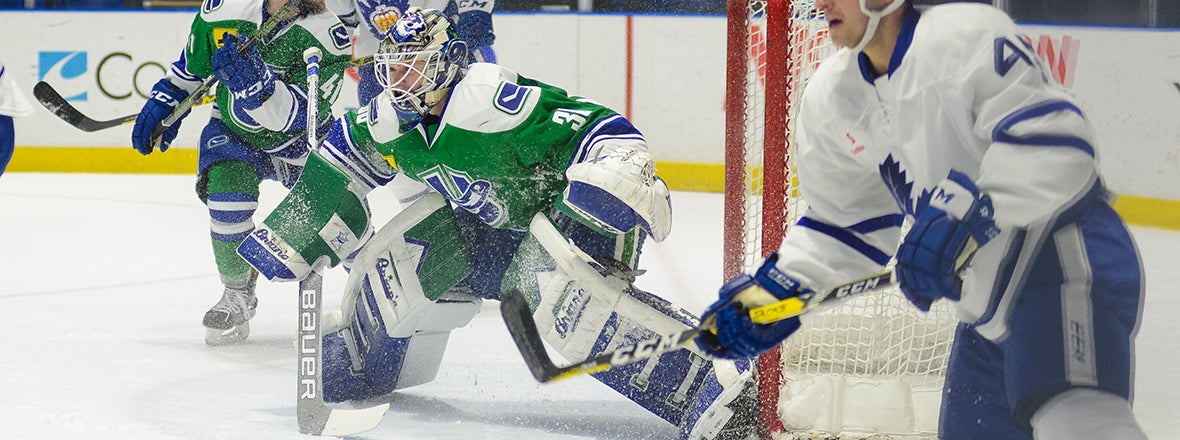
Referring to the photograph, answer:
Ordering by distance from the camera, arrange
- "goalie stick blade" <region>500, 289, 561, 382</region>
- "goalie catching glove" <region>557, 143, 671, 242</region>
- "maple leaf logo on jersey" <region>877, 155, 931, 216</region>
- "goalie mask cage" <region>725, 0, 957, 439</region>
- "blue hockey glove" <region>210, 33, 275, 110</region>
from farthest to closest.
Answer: "blue hockey glove" <region>210, 33, 275, 110</region>
"goalie mask cage" <region>725, 0, 957, 439</region>
"goalie catching glove" <region>557, 143, 671, 242</region>
"goalie stick blade" <region>500, 289, 561, 382</region>
"maple leaf logo on jersey" <region>877, 155, 931, 216</region>

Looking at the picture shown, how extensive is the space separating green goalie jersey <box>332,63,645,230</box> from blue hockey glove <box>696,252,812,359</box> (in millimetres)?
820

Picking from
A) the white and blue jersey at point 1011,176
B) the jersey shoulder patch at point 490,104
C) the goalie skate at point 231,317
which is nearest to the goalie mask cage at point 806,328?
the jersey shoulder patch at point 490,104

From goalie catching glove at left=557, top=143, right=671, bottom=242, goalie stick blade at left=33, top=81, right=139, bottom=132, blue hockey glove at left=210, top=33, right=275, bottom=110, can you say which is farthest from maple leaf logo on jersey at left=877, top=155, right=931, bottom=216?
goalie stick blade at left=33, top=81, right=139, bottom=132

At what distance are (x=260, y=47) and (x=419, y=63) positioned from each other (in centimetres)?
110

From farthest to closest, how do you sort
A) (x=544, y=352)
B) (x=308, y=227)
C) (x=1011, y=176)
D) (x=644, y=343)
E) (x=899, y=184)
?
(x=308, y=227) → (x=544, y=352) → (x=644, y=343) → (x=899, y=184) → (x=1011, y=176)

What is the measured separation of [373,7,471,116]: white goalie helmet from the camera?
249cm

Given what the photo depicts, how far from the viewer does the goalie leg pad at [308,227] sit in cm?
259

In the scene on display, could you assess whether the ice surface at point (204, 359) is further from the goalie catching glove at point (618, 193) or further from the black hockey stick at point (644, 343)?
the black hockey stick at point (644, 343)

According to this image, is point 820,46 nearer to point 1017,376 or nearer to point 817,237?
point 817,237

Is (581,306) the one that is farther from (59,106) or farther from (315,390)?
(59,106)

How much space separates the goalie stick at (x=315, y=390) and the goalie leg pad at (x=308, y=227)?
1.7 inches

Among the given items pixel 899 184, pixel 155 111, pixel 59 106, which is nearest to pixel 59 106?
pixel 59 106

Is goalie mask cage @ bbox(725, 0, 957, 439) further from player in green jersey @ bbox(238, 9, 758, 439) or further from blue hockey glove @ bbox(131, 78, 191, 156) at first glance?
blue hockey glove @ bbox(131, 78, 191, 156)

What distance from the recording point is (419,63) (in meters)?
2.50
